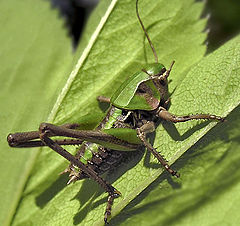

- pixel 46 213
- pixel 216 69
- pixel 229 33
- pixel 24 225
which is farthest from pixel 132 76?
pixel 24 225

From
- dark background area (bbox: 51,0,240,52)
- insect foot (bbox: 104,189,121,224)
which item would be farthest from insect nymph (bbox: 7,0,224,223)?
dark background area (bbox: 51,0,240,52)

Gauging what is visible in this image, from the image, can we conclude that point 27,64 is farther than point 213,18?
Yes

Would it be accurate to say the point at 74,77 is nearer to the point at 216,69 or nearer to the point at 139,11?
the point at 139,11

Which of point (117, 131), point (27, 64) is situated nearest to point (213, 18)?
point (117, 131)

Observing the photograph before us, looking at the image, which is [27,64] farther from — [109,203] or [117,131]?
[109,203]

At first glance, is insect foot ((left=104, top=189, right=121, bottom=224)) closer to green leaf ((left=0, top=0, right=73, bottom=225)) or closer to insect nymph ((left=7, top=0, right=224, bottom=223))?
insect nymph ((left=7, top=0, right=224, bottom=223))

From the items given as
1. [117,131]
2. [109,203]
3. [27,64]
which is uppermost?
[27,64]
